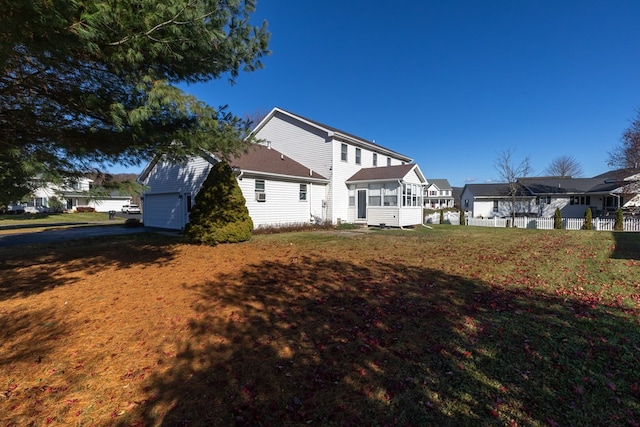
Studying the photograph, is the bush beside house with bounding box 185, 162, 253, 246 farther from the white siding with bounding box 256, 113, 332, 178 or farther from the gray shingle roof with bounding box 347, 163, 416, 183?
the gray shingle roof with bounding box 347, 163, 416, 183

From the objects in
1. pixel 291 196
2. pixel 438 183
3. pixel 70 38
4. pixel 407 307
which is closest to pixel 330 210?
pixel 291 196

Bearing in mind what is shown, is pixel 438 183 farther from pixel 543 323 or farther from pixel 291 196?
pixel 543 323

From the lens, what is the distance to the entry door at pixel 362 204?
779 inches

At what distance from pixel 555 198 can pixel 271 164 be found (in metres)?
31.5

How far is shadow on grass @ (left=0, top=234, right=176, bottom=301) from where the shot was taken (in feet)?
20.8

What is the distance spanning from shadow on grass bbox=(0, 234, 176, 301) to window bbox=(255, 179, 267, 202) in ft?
17.7

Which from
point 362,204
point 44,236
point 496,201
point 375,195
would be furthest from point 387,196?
point 496,201

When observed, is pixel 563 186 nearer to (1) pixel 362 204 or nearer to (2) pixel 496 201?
(2) pixel 496 201

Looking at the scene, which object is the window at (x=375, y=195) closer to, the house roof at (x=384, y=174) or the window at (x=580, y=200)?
the house roof at (x=384, y=174)

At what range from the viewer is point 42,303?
5133 millimetres

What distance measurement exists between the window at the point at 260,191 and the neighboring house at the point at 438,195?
172 ft

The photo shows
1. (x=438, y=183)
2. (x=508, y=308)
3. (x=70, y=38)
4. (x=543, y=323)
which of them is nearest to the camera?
(x=70, y=38)

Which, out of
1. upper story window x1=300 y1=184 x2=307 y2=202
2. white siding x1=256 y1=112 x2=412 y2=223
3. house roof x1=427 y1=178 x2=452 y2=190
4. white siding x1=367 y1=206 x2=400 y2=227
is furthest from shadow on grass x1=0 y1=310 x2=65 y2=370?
house roof x1=427 y1=178 x2=452 y2=190

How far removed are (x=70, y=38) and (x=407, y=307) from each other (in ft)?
20.1
